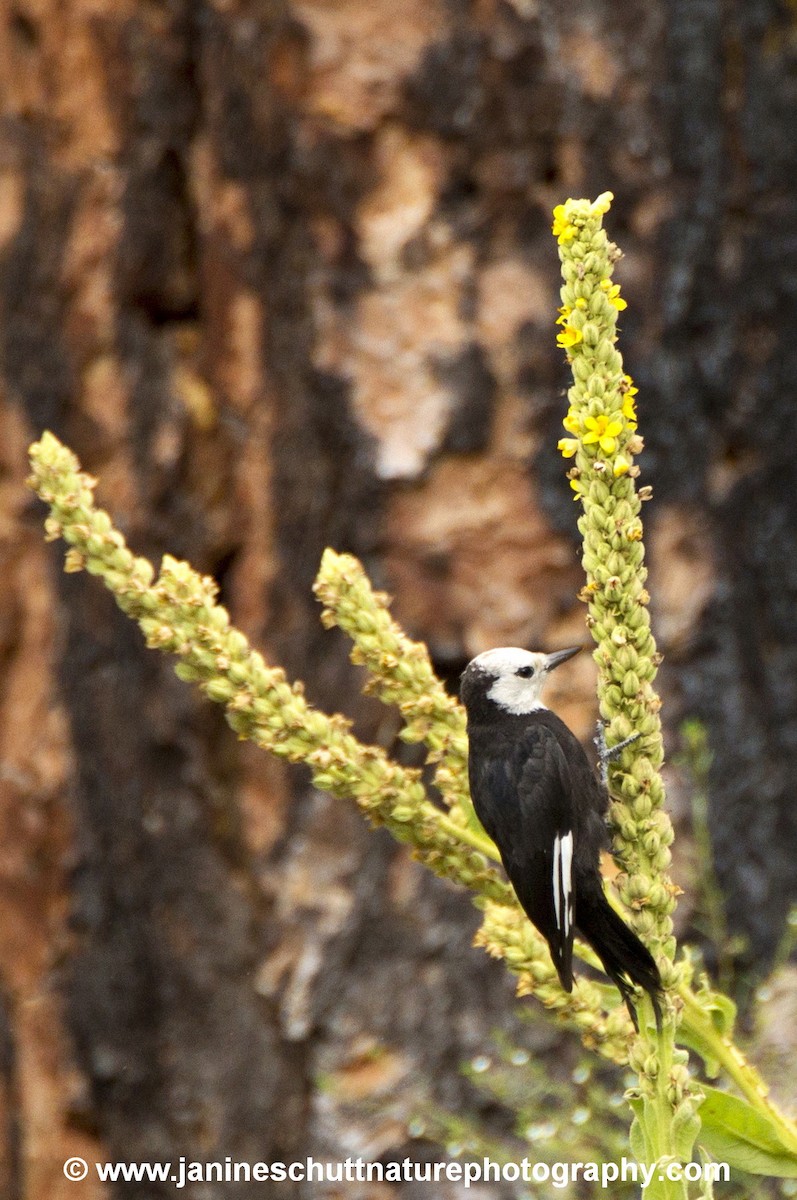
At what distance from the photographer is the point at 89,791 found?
3.12m

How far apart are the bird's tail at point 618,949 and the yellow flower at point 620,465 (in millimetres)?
429

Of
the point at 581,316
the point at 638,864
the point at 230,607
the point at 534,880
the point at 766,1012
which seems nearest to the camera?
the point at 581,316

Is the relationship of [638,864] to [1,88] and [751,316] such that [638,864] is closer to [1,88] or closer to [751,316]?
[751,316]

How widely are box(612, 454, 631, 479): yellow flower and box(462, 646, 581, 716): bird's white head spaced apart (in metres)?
0.75

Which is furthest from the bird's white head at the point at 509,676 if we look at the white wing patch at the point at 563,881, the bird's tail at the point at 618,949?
the bird's tail at the point at 618,949

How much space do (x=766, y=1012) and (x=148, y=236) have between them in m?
1.96

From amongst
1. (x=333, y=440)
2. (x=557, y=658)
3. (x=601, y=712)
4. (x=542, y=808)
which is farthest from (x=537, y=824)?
(x=333, y=440)

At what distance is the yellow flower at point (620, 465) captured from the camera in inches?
49.5

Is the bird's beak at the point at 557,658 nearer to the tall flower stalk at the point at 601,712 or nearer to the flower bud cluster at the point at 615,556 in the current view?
the tall flower stalk at the point at 601,712

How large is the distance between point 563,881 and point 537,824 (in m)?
0.13

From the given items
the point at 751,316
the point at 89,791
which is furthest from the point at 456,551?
the point at 89,791

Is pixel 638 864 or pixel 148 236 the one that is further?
pixel 148 236

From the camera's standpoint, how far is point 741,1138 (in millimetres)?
1363

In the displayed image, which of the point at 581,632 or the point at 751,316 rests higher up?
the point at 751,316
